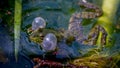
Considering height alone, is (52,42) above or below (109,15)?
below

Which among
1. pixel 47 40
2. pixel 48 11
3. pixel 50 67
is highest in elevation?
pixel 48 11

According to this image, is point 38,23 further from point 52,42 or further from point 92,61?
point 92,61

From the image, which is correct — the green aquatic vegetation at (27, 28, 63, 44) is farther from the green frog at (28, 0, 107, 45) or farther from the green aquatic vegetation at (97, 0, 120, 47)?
the green aquatic vegetation at (97, 0, 120, 47)

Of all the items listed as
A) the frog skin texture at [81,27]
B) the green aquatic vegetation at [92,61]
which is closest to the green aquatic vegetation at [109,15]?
the frog skin texture at [81,27]

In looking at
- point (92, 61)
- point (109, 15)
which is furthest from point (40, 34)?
point (109, 15)

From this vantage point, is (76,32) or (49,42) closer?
(49,42)

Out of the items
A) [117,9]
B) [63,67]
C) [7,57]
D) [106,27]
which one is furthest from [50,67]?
[117,9]

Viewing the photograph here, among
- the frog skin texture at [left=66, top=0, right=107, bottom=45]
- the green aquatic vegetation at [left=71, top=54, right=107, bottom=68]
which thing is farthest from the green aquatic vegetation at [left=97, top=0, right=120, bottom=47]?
the green aquatic vegetation at [left=71, top=54, right=107, bottom=68]

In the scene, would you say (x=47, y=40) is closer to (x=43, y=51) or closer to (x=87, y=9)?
(x=43, y=51)

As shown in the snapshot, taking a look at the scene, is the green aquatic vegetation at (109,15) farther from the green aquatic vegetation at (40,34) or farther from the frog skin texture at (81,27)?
the green aquatic vegetation at (40,34)
